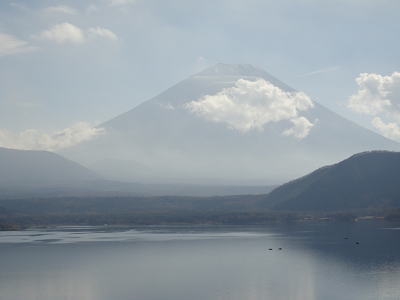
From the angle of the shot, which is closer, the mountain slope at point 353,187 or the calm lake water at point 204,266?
the calm lake water at point 204,266

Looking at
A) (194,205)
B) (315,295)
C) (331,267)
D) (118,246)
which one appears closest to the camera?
(315,295)

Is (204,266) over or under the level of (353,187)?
under

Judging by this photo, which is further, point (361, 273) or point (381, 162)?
point (381, 162)

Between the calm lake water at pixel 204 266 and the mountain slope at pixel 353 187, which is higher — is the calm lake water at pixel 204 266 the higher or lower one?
the lower one

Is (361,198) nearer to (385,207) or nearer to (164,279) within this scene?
(385,207)

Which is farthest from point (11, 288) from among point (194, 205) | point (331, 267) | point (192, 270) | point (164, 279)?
point (194, 205)
